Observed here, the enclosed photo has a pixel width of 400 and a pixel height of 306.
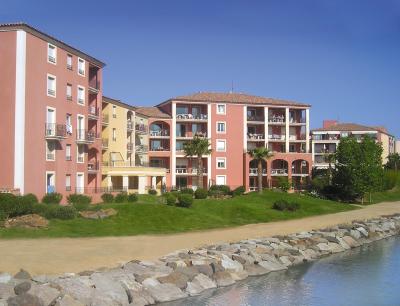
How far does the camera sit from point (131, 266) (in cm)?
2319

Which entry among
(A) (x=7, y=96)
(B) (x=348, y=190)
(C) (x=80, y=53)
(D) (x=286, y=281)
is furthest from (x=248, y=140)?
(D) (x=286, y=281)

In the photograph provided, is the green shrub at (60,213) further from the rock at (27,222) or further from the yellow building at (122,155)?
the yellow building at (122,155)

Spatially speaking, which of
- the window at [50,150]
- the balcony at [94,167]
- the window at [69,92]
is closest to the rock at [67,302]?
the window at [50,150]

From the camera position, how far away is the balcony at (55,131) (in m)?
49.3

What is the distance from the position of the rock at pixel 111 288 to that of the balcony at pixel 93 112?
129 ft

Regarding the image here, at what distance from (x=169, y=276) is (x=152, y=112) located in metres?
64.8

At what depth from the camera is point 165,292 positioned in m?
21.4

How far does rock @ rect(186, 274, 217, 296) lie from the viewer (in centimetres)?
2249

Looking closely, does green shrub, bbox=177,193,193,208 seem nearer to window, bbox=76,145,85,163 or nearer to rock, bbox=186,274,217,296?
window, bbox=76,145,85,163

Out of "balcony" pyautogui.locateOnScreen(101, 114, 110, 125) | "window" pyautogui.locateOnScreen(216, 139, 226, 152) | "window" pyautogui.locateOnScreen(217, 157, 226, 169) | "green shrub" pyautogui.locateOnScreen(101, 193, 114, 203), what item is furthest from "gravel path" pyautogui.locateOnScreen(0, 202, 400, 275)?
"window" pyautogui.locateOnScreen(216, 139, 226, 152)

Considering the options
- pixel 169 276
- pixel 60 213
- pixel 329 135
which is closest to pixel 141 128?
pixel 60 213

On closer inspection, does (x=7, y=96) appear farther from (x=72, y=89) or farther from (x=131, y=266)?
(x=131, y=266)

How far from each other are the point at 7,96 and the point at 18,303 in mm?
31941

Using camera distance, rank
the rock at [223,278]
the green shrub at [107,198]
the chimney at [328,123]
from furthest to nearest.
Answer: the chimney at [328,123]
the green shrub at [107,198]
the rock at [223,278]
